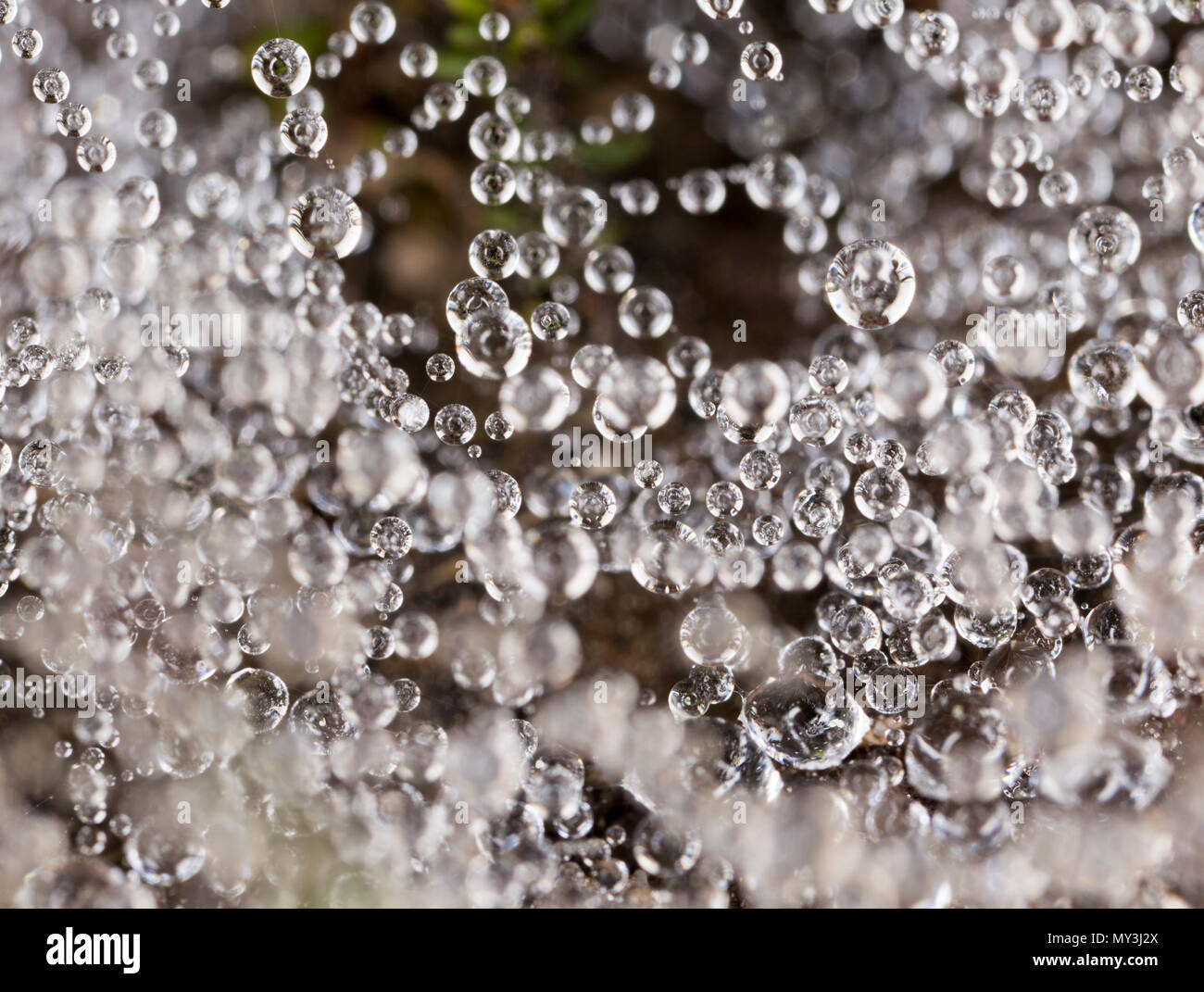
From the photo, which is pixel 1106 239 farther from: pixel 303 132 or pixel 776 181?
pixel 303 132

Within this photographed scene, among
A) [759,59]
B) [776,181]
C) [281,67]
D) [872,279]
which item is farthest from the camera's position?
[776,181]

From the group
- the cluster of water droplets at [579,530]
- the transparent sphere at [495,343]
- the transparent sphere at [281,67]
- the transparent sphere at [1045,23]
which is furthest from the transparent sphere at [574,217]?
the transparent sphere at [1045,23]

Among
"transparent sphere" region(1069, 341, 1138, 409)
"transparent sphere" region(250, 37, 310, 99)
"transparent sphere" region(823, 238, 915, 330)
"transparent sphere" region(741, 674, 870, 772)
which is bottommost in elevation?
"transparent sphere" region(741, 674, 870, 772)

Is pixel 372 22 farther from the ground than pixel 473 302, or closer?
farther from the ground

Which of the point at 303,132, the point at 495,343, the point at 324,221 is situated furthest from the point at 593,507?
the point at 303,132

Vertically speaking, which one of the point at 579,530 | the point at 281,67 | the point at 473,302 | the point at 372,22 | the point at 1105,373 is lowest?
the point at 579,530

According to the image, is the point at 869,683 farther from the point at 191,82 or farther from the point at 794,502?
the point at 191,82

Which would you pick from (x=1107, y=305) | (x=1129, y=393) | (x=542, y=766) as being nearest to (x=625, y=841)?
(x=542, y=766)

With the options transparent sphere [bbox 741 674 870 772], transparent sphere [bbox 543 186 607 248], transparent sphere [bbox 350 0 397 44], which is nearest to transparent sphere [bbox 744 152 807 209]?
transparent sphere [bbox 543 186 607 248]

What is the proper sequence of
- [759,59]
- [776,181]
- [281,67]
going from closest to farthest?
[281,67]
[759,59]
[776,181]

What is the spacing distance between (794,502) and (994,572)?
0.26 meters

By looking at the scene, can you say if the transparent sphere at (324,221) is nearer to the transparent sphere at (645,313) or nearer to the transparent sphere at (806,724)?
the transparent sphere at (645,313)

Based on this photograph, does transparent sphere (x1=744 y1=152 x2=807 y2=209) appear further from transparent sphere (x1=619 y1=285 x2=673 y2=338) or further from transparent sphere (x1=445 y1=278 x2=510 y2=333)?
transparent sphere (x1=445 y1=278 x2=510 y2=333)

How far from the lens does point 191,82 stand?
160 centimetres
